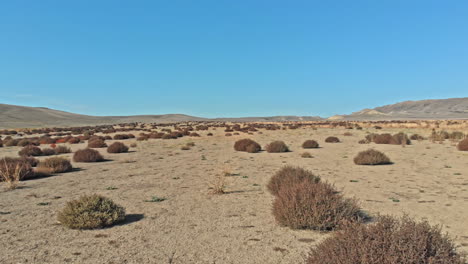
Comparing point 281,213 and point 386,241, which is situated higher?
point 386,241

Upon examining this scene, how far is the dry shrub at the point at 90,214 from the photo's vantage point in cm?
691

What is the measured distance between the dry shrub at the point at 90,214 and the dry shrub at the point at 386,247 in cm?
493

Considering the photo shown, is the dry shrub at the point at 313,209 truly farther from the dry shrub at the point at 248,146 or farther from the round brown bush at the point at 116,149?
the round brown bush at the point at 116,149

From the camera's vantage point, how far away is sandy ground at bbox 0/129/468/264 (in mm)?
5680

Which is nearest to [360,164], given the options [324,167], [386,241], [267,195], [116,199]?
[324,167]

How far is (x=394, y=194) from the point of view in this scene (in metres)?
10.2

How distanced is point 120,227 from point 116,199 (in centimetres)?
287

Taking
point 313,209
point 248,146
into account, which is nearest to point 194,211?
point 313,209

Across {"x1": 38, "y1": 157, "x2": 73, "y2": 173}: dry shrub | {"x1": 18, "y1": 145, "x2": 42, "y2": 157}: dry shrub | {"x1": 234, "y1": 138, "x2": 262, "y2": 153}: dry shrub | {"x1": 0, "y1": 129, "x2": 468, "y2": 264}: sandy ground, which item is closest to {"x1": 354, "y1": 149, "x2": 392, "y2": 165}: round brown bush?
{"x1": 0, "y1": 129, "x2": 468, "y2": 264}: sandy ground

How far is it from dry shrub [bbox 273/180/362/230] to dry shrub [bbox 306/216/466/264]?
252 centimetres

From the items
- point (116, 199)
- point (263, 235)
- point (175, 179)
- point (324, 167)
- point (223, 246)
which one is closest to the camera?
point (223, 246)

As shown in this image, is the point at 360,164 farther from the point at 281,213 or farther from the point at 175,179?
the point at 281,213

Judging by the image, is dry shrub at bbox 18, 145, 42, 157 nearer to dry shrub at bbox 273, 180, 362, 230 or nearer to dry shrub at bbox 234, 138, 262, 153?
dry shrub at bbox 234, 138, 262, 153

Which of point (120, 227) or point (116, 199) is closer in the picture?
point (120, 227)
